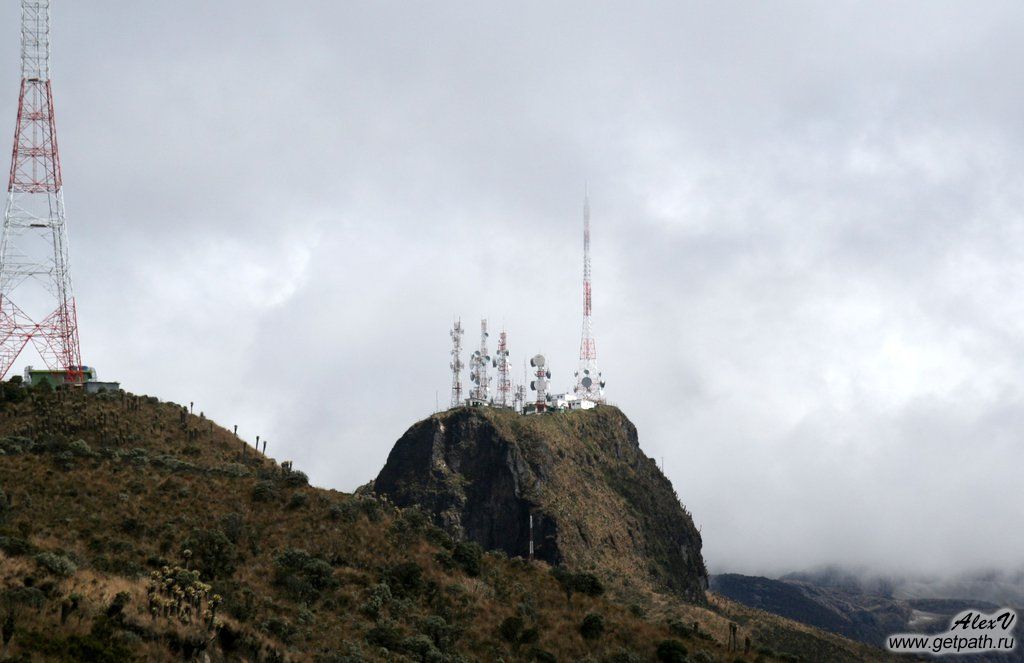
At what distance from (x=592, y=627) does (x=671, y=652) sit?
5602 millimetres

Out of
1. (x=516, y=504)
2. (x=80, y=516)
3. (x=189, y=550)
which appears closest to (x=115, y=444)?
(x=80, y=516)

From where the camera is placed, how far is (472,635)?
61.0 meters

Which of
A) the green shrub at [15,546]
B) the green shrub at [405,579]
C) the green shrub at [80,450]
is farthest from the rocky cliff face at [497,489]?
the green shrub at [15,546]

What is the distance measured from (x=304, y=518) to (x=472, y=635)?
17.1 meters

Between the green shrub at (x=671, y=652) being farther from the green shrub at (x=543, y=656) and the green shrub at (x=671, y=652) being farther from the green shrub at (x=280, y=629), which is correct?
the green shrub at (x=280, y=629)

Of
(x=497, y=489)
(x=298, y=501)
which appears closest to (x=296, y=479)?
(x=298, y=501)

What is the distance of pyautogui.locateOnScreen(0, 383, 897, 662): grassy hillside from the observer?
4141 cm

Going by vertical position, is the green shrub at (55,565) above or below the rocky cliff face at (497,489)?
below

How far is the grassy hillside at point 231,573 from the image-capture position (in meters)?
41.4

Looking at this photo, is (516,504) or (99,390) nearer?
(99,390)

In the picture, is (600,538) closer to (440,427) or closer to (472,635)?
(440,427)

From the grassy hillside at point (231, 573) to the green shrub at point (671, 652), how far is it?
0.16 metres

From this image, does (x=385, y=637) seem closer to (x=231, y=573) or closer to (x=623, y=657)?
(x=231, y=573)

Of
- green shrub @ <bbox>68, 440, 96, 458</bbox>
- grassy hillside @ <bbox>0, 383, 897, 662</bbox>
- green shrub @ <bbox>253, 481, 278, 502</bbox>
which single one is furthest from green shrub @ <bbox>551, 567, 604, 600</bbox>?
green shrub @ <bbox>68, 440, 96, 458</bbox>
